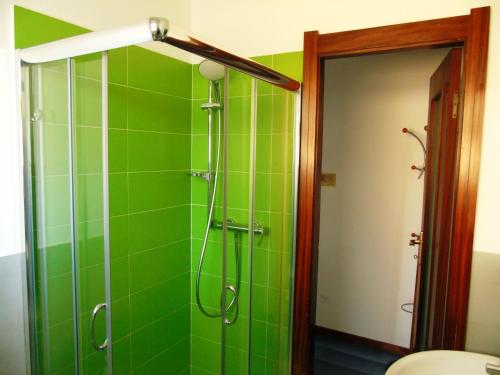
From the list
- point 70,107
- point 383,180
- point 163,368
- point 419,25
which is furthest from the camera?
point 383,180

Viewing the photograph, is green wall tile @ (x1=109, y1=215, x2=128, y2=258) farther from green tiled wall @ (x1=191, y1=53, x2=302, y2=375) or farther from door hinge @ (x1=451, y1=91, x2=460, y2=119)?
door hinge @ (x1=451, y1=91, x2=460, y2=119)

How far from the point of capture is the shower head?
62.1 inches

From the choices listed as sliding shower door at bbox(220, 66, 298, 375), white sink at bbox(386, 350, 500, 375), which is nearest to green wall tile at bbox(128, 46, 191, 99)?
sliding shower door at bbox(220, 66, 298, 375)

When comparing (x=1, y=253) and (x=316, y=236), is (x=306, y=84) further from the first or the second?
(x=1, y=253)

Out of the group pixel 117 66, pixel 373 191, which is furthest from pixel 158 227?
pixel 373 191

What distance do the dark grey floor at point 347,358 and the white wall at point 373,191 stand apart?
0.12m

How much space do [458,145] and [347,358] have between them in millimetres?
1959

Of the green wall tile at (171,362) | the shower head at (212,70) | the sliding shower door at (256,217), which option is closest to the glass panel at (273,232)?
the sliding shower door at (256,217)

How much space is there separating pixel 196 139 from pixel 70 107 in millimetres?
860

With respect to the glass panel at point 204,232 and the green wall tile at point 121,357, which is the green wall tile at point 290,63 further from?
the green wall tile at point 121,357

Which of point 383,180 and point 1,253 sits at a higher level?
point 383,180

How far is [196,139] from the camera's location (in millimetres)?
1979

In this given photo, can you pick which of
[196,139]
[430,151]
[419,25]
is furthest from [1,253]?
[430,151]

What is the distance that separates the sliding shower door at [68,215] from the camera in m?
1.15
